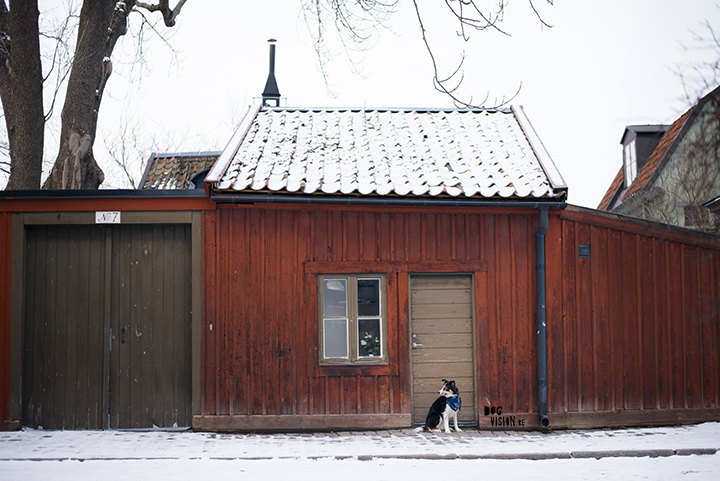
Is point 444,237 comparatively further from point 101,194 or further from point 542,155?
point 101,194

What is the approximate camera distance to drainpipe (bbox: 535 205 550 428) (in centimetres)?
784

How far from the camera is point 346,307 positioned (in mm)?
7945

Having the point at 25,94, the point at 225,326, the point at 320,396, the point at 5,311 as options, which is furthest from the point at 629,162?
the point at 5,311

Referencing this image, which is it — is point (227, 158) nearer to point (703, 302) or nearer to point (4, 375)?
point (4, 375)

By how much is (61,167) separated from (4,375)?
4.31 m

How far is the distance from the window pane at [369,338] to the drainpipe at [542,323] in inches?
84.0

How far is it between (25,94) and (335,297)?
7.24 m

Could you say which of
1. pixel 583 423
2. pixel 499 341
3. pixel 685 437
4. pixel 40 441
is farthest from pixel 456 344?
pixel 40 441

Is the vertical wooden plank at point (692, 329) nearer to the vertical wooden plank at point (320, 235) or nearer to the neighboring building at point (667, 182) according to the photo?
the neighboring building at point (667, 182)

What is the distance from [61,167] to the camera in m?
10.6

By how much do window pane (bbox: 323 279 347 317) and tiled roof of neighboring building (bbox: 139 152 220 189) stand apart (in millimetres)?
7934

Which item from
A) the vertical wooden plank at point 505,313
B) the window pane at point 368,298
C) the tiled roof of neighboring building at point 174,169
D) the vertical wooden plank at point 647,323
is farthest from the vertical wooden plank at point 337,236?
the tiled roof of neighboring building at point 174,169

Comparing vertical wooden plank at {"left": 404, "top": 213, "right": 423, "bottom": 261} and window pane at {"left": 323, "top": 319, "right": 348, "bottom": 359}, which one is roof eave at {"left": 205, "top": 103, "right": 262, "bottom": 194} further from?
vertical wooden plank at {"left": 404, "top": 213, "right": 423, "bottom": 261}

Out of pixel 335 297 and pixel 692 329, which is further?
pixel 692 329
